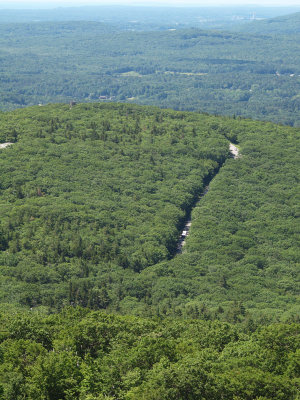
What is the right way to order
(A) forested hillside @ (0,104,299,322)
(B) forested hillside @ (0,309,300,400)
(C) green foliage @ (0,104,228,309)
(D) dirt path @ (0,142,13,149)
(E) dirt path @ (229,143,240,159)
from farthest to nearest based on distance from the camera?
(E) dirt path @ (229,143,240,159), (D) dirt path @ (0,142,13,149), (C) green foliage @ (0,104,228,309), (A) forested hillside @ (0,104,299,322), (B) forested hillside @ (0,309,300,400)

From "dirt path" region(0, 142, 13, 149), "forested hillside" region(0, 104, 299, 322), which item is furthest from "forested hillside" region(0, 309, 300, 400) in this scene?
"dirt path" region(0, 142, 13, 149)

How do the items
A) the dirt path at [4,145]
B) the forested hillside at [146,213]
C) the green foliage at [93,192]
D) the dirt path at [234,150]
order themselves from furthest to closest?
the dirt path at [234,150] → the dirt path at [4,145] → the green foliage at [93,192] → the forested hillside at [146,213]

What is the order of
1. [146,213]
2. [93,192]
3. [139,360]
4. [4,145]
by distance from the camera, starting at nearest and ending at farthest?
[139,360], [146,213], [93,192], [4,145]

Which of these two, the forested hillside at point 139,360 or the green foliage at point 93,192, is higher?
the forested hillside at point 139,360

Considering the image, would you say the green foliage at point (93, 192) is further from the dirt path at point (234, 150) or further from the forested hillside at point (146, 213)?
the dirt path at point (234, 150)

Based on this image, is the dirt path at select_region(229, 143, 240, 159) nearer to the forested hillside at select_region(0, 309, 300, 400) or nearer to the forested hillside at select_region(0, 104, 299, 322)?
the forested hillside at select_region(0, 104, 299, 322)

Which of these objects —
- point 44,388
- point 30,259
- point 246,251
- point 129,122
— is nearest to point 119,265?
point 30,259

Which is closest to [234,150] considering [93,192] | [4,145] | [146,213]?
[146,213]

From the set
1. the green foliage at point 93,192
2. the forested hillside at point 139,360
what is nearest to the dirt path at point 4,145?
the green foliage at point 93,192

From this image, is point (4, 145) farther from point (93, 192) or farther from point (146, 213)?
point (146, 213)
